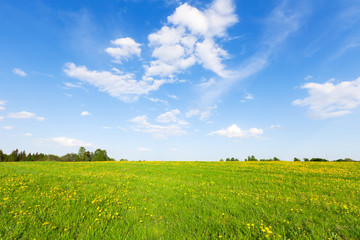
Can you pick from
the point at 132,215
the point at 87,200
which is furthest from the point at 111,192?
the point at 132,215

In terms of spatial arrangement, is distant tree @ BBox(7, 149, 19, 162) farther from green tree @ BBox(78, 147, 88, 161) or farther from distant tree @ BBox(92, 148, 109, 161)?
distant tree @ BBox(92, 148, 109, 161)

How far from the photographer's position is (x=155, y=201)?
8.09m

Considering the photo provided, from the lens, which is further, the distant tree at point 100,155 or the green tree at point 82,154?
the green tree at point 82,154

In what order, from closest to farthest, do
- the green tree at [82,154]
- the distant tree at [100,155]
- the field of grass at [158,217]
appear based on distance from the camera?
the field of grass at [158,217] < the distant tree at [100,155] < the green tree at [82,154]

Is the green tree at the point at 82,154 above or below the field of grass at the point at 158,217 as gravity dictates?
above

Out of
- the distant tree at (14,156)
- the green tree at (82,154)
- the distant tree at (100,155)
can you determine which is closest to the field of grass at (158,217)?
the distant tree at (100,155)

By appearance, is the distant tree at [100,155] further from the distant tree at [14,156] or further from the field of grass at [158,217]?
the field of grass at [158,217]

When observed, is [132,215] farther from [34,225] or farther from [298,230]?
[298,230]

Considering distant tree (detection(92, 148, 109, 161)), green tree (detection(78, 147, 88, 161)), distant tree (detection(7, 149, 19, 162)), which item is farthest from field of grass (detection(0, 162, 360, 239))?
distant tree (detection(7, 149, 19, 162))

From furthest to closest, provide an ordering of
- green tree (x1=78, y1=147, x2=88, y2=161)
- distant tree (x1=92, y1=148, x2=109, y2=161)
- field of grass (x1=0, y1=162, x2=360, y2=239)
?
green tree (x1=78, y1=147, x2=88, y2=161), distant tree (x1=92, y1=148, x2=109, y2=161), field of grass (x1=0, y1=162, x2=360, y2=239)

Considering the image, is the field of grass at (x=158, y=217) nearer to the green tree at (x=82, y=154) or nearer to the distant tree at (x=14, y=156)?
the green tree at (x=82, y=154)

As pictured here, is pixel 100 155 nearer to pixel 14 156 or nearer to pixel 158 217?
pixel 14 156

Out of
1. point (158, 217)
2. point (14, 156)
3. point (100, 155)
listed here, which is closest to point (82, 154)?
point (100, 155)

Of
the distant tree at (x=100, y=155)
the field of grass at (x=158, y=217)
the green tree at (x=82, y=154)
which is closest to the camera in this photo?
the field of grass at (x=158, y=217)
